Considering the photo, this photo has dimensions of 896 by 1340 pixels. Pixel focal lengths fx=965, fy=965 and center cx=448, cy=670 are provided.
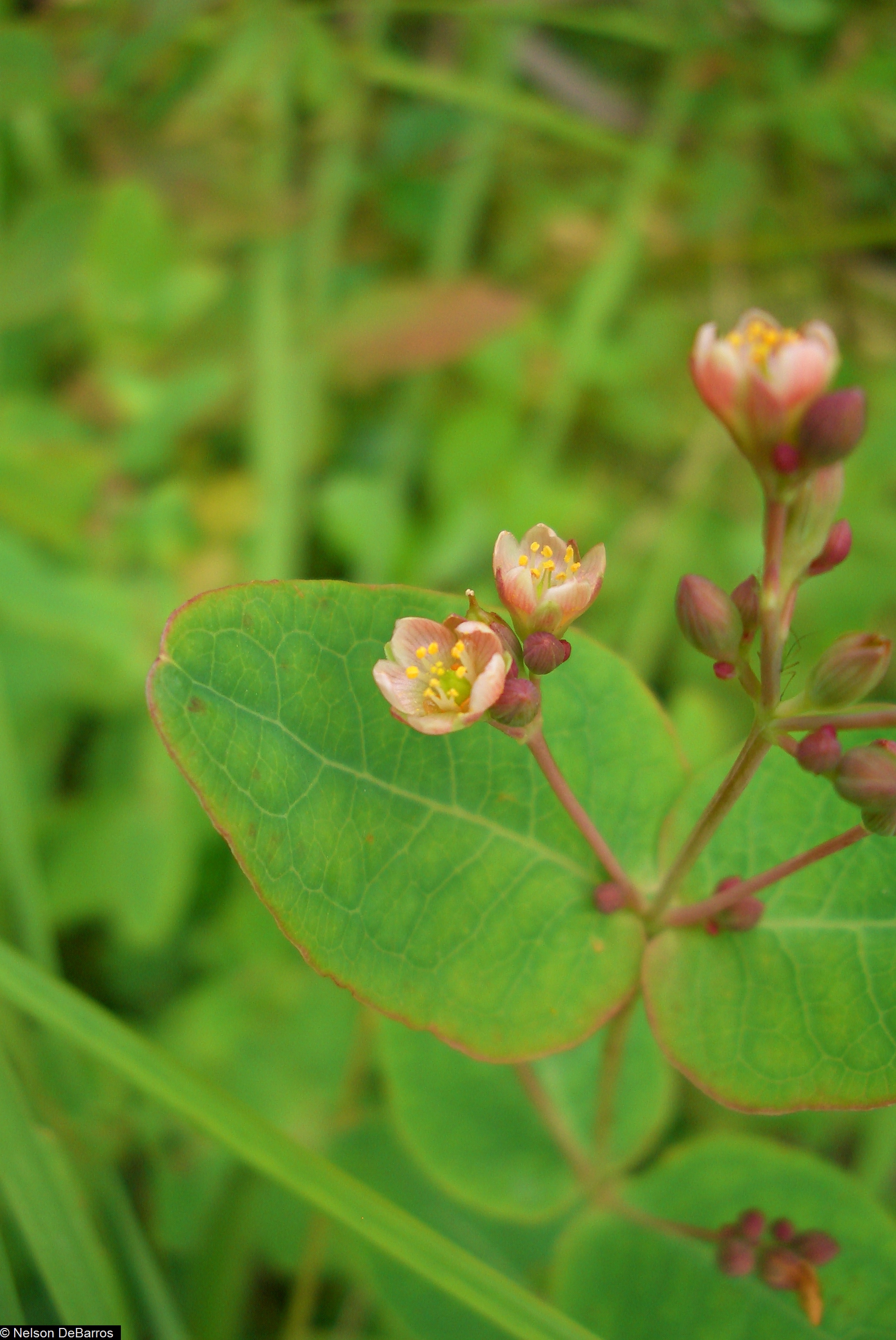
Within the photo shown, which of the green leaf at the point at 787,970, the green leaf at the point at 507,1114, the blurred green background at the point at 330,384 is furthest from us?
the blurred green background at the point at 330,384

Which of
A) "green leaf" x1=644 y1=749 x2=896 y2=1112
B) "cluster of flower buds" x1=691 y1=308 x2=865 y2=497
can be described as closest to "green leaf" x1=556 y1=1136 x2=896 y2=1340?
"green leaf" x1=644 y1=749 x2=896 y2=1112

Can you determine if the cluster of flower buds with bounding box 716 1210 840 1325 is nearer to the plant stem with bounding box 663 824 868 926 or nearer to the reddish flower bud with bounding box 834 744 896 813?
the plant stem with bounding box 663 824 868 926

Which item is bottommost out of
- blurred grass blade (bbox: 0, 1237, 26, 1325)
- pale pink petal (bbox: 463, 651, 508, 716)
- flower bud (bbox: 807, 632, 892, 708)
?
blurred grass blade (bbox: 0, 1237, 26, 1325)

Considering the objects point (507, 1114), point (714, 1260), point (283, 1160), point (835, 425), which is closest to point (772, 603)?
point (835, 425)

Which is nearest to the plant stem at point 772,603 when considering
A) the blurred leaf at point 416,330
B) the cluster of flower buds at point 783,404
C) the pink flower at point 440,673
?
the cluster of flower buds at point 783,404

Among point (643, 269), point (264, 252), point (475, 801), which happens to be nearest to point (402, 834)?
point (475, 801)

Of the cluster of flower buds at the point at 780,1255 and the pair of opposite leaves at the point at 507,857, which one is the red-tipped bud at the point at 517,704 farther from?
the cluster of flower buds at the point at 780,1255

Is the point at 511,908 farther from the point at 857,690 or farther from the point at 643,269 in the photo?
the point at 643,269
